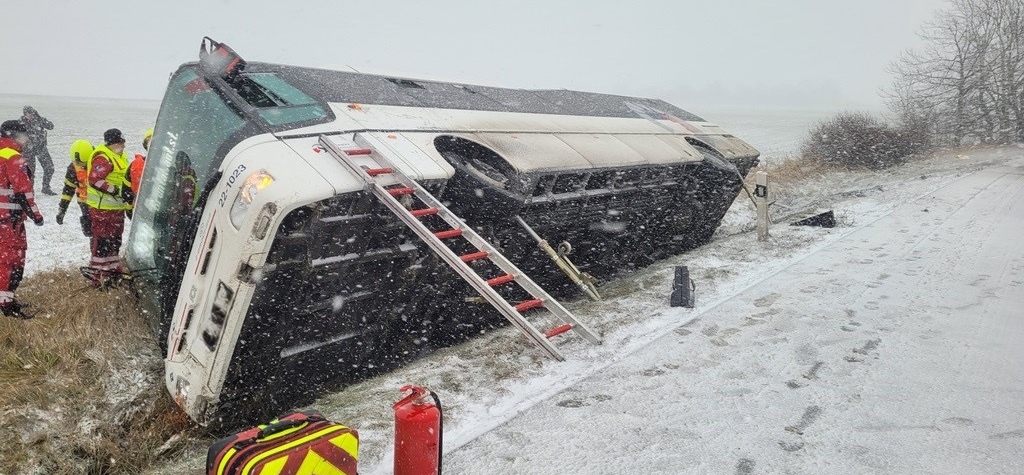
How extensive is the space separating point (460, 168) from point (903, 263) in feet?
15.2

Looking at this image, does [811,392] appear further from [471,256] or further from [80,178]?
[80,178]

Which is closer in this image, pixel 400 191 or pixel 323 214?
pixel 323 214

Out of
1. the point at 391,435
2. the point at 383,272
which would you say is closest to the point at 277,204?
the point at 383,272

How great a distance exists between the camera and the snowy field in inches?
117

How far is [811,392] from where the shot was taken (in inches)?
141

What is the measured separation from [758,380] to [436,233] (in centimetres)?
209

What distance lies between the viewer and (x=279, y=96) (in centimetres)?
447

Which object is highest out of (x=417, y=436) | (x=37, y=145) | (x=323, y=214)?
(x=323, y=214)

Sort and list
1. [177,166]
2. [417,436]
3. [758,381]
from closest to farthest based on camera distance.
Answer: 1. [417,436]
2. [758,381]
3. [177,166]

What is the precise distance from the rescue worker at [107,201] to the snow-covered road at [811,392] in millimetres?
4384

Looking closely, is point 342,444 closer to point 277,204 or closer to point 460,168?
point 277,204

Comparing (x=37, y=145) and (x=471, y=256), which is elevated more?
(x=471, y=256)

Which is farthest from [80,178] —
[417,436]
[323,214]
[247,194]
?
[417,436]

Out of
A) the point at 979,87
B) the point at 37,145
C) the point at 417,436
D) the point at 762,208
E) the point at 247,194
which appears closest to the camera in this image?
the point at 417,436
